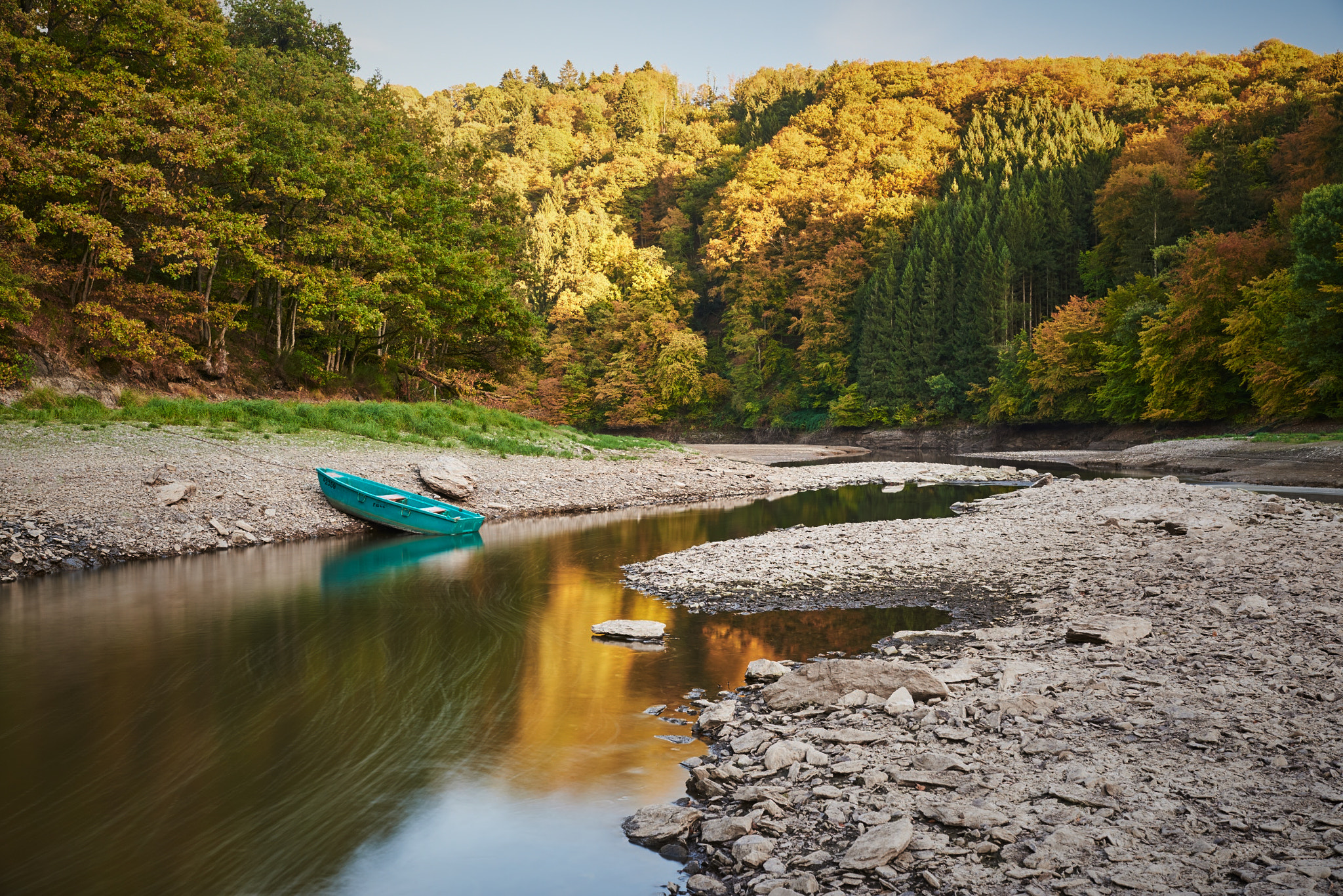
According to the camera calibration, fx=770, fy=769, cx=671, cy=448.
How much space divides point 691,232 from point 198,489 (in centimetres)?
7285

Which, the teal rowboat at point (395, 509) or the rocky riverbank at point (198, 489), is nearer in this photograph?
the rocky riverbank at point (198, 489)

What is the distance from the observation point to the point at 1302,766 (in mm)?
4254

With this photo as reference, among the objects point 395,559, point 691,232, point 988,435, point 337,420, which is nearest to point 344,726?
point 395,559

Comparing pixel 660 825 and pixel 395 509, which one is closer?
pixel 660 825

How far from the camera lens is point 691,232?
273 ft

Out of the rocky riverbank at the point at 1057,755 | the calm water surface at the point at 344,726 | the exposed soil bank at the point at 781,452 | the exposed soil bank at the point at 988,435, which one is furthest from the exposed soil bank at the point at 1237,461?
the calm water surface at the point at 344,726

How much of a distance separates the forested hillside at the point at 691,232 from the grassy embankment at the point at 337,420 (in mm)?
1963

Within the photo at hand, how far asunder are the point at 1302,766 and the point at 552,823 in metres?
4.35

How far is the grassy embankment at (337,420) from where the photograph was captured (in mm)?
18359

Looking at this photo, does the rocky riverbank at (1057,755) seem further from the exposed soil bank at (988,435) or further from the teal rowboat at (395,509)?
the exposed soil bank at (988,435)

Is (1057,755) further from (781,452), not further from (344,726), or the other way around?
(781,452)

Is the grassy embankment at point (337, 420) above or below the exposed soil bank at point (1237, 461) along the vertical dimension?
above

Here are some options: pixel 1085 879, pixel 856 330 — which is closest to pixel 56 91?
pixel 1085 879

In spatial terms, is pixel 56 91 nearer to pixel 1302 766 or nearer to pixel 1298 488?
pixel 1302 766
